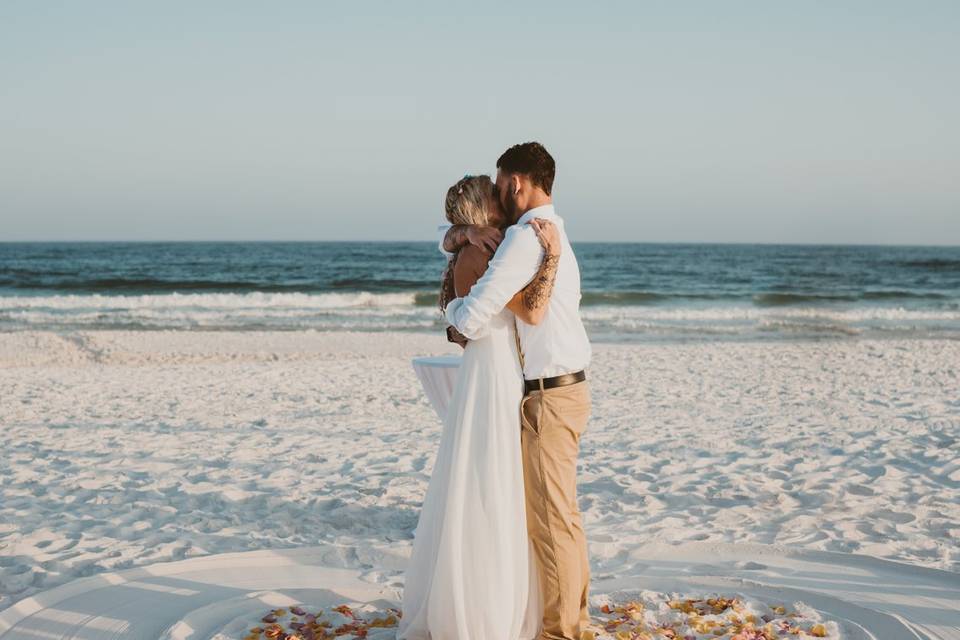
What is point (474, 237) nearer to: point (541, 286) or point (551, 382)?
point (541, 286)

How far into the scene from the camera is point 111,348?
49.5ft

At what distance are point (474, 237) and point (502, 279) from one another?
0.23 m

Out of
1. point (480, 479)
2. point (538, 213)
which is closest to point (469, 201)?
point (538, 213)

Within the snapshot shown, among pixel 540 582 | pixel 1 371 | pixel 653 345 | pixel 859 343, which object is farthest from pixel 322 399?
pixel 859 343

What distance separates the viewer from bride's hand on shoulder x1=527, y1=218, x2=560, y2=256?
305 centimetres

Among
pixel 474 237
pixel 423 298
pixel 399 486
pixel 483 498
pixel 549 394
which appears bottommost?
pixel 399 486

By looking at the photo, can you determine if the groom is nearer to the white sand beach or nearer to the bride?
the bride

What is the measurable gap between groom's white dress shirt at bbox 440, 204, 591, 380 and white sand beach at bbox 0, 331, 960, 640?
150 centimetres

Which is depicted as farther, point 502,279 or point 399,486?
point 399,486

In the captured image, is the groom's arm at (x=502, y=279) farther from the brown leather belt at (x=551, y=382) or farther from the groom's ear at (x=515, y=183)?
the brown leather belt at (x=551, y=382)

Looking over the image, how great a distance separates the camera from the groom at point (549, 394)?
3.16 m

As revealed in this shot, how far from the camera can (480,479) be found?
321 centimetres

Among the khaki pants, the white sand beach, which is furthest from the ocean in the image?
the khaki pants

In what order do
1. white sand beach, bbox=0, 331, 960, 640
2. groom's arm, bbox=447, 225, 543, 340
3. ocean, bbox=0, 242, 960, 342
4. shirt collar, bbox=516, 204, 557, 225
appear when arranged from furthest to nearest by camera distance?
ocean, bbox=0, 242, 960, 342 → white sand beach, bbox=0, 331, 960, 640 → shirt collar, bbox=516, 204, 557, 225 → groom's arm, bbox=447, 225, 543, 340
